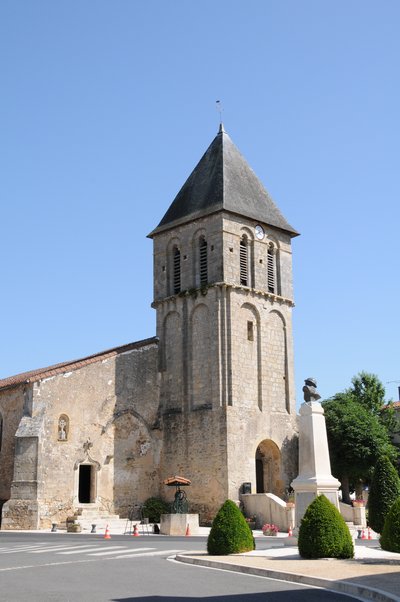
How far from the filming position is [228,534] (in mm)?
16250

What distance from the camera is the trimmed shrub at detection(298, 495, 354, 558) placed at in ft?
48.6

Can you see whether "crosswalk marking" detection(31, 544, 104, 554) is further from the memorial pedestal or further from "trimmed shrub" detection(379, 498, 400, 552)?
"trimmed shrub" detection(379, 498, 400, 552)

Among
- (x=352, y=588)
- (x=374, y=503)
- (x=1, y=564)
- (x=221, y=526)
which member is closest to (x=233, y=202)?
(x=374, y=503)

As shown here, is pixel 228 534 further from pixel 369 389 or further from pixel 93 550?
pixel 369 389

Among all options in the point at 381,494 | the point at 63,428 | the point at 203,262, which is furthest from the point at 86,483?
the point at 381,494

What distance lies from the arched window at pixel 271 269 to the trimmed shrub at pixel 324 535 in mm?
22003

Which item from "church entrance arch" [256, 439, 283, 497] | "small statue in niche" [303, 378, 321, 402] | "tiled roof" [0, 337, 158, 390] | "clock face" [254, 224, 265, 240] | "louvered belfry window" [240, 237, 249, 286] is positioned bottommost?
"church entrance arch" [256, 439, 283, 497]

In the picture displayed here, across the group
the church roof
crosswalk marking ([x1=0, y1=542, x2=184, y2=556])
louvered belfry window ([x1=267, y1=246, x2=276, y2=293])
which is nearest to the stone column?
crosswalk marking ([x1=0, y1=542, x2=184, y2=556])

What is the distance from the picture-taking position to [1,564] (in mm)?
14734

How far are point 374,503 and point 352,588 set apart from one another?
1052 cm

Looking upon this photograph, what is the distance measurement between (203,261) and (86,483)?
11490mm

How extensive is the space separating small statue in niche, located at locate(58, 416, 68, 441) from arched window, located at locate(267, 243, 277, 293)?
11.8 meters

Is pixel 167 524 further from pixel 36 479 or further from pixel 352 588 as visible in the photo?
pixel 352 588

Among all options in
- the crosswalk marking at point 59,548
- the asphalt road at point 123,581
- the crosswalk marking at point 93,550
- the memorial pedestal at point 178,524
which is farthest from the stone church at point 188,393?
the asphalt road at point 123,581
